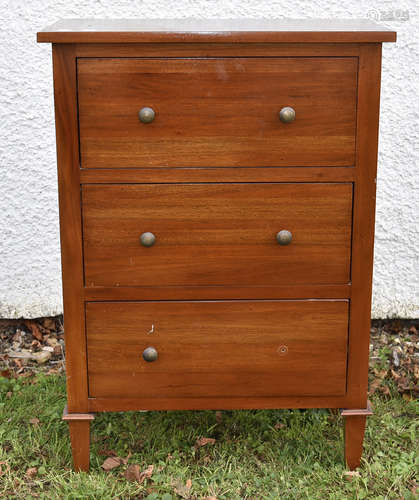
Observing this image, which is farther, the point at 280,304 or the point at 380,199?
the point at 380,199

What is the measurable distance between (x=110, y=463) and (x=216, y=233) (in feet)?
2.93

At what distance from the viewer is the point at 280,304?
6.36 ft

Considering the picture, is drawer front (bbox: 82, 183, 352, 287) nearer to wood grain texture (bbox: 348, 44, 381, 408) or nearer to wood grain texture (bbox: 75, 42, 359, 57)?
wood grain texture (bbox: 348, 44, 381, 408)

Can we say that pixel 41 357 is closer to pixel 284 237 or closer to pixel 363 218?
pixel 284 237

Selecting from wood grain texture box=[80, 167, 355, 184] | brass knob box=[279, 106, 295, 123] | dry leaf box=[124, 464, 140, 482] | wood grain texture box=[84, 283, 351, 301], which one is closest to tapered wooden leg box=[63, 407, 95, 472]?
dry leaf box=[124, 464, 140, 482]

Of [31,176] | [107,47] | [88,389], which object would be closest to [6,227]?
[31,176]

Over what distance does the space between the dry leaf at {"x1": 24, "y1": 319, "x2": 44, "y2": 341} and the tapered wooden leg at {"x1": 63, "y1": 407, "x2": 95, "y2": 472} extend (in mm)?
Answer: 1094

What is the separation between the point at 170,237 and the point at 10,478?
97cm

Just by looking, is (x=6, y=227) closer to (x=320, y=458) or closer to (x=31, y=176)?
(x=31, y=176)

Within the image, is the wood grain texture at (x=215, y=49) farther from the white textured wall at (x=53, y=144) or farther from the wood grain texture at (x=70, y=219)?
the white textured wall at (x=53, y=144)

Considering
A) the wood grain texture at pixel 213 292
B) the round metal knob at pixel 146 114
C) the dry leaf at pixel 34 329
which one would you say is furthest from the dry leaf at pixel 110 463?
the round metal knob at pixel 146 114

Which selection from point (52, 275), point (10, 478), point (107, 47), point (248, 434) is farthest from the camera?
point (52, 275)

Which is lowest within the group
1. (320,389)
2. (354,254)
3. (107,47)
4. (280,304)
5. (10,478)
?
(10,478)

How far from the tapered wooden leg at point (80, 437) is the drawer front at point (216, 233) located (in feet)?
1.41
